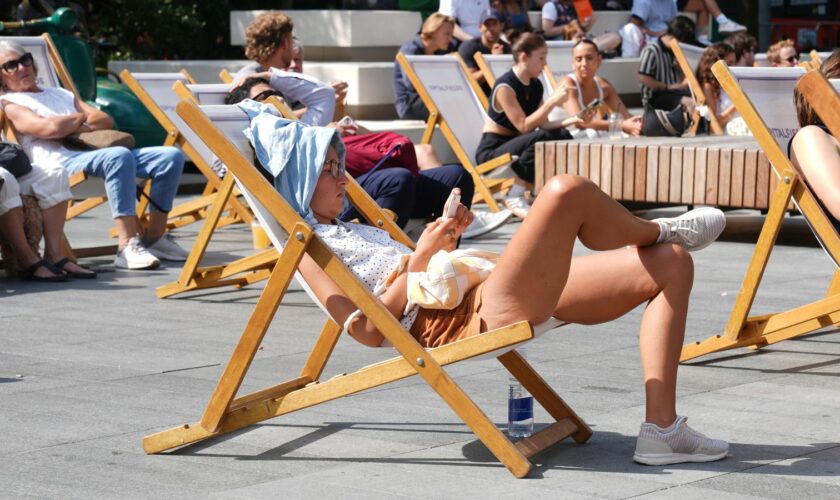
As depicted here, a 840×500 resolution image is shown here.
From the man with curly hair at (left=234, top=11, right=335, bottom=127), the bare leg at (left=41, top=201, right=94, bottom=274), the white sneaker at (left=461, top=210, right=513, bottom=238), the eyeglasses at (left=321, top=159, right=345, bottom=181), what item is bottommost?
the white sneaker at (left=461, top=210, right=513, bottom=238)

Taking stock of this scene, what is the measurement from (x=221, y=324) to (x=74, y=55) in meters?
7.01

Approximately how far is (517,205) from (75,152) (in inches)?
143

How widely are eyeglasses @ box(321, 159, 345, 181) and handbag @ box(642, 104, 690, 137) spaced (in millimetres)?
6060

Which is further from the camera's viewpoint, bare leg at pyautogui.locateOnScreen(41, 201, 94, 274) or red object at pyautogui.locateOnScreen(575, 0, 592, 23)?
red object at pyautogui.locateOnScreen(575, 0, 592, 23)

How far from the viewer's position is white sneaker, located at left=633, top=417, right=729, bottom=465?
423 cm

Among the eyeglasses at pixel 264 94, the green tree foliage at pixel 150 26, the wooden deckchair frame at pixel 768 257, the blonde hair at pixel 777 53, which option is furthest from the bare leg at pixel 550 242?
the green tree foliage at pixel 150 26

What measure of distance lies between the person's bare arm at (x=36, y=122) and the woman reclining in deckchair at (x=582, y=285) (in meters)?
4.39

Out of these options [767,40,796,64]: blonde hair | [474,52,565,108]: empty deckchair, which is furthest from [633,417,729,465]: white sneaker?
[767,40,796,64]: blonde hair

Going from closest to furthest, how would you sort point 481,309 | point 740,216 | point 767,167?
point 481,309, point 767,167, point 740,216

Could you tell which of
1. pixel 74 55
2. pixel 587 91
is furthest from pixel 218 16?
pixel 587 91

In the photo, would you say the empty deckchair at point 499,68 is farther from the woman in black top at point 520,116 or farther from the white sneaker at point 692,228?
the white sneaker at point 692,228

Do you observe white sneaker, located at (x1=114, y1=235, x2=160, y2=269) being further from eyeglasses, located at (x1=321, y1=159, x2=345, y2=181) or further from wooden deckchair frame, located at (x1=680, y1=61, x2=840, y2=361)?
eyeglasses, located at (x1=321, y1=159, x2=345, y2=181)

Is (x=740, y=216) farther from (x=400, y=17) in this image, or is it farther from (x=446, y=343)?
(x=446, y=343)

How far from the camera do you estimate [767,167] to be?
9.04 metres
